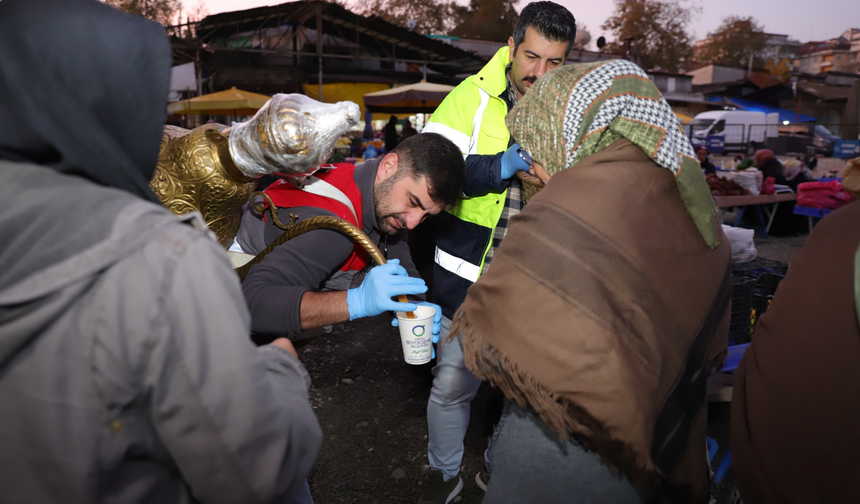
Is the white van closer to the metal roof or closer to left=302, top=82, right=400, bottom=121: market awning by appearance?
the metal roof

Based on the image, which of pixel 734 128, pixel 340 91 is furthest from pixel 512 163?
pixel 734 128

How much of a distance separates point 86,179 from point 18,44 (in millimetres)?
201

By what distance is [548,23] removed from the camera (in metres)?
2.45

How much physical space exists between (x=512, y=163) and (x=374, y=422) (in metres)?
1.94

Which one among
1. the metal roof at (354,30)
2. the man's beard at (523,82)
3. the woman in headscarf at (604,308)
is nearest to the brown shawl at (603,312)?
the woman in headscarf at (604,308)

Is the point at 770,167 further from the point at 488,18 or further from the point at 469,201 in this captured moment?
the point at 488,18

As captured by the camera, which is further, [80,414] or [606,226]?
[606,226]

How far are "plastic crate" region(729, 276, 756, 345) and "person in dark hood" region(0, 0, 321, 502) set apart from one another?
2.83m

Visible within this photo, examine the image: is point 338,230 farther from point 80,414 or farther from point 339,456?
point 339,456

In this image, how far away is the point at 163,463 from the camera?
0.81 metres

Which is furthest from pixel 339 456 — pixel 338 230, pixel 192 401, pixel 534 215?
pixel 192 401

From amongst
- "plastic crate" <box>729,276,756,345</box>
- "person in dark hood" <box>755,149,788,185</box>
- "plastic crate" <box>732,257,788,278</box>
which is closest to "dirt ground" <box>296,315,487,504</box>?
"plastic crate" <box>729,276,756,345</box>

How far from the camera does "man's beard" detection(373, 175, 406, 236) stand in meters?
2.10

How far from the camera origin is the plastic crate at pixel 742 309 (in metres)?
2.86
